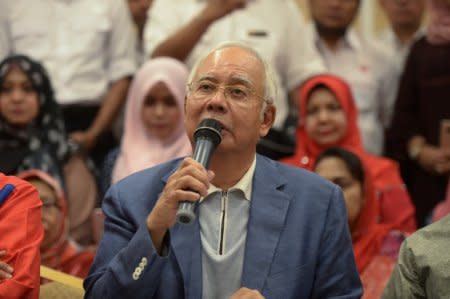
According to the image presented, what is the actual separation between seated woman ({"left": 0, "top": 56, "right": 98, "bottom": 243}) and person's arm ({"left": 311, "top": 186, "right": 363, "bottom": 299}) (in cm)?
218

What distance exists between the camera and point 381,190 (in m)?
4.83

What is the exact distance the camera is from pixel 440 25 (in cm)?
527

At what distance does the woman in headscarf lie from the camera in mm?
5121

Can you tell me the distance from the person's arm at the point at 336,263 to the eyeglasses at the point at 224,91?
41cm

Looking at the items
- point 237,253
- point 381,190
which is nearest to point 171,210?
point 237,253

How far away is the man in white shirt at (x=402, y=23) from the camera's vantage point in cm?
588

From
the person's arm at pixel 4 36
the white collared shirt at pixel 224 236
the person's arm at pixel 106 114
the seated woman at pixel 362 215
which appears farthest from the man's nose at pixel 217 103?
the person's arm at pixel 4 36

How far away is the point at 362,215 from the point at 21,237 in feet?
6.38

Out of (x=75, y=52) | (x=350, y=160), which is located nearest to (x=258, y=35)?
(x=75, y=52)

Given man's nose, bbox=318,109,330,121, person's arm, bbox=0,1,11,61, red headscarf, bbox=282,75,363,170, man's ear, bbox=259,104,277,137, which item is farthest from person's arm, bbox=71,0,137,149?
man's ear, bbox=259,104,277,137

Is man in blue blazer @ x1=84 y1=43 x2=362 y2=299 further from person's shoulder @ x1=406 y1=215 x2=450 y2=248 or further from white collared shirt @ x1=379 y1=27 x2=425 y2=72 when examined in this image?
white collared shirt @ x1=379 y1=27 x2=425 y2=72

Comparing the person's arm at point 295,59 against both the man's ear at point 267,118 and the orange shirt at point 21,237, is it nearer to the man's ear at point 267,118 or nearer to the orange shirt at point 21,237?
the man's ear at point 267,118

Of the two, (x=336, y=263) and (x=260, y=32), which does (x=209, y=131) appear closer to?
(x=336, y=263)

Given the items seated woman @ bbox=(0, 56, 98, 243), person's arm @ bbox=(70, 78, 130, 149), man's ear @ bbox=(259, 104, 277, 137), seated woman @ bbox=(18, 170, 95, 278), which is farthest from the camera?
person's arm @ bbox=(70, 78, 130, 149)
